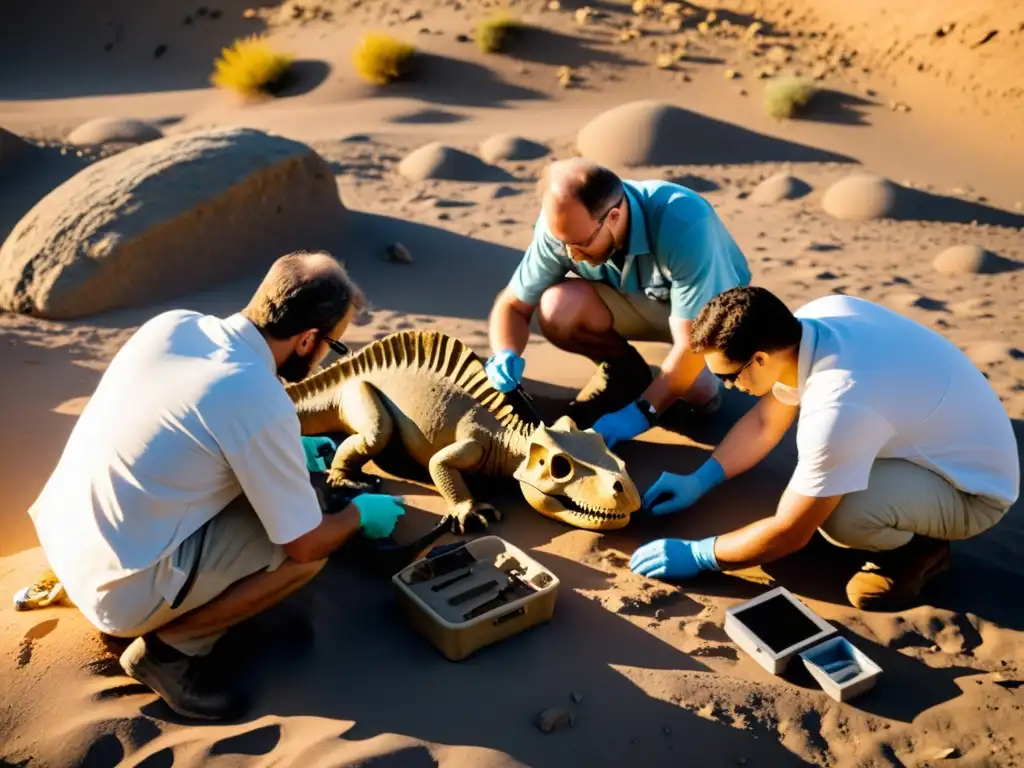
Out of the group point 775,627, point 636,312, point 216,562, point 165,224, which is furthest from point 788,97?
point 216,562

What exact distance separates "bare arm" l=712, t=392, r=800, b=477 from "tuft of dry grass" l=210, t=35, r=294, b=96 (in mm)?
11686

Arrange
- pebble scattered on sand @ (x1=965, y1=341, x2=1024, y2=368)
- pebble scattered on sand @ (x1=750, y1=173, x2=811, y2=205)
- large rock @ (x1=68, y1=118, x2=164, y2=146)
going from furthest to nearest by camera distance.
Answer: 1. large rock @ (x1=68, y1=118, x2=164, y2=146)
2. pebble scattered on sand @ (x1=750, y1=173, x2=811, y2=205)
3. pebble scattered on sand @ (x1=965, y1=341, x2=1024, y2=368)

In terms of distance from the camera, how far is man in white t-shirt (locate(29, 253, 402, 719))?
122 inches

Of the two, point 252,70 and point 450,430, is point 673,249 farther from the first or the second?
point 252,70

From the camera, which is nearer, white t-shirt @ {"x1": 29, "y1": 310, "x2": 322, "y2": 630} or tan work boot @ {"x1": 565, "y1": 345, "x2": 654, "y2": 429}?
white t-shirt @ {"x1": 29, "y1": 310, "x2": 322, "y2": 630}

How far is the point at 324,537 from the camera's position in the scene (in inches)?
135

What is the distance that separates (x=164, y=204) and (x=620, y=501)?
473 centimetres

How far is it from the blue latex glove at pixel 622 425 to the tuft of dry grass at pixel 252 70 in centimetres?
1112

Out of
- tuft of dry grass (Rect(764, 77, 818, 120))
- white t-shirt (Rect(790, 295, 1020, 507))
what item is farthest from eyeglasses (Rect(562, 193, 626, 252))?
tuft of dry grass (Rect(764, 77, 818, 120))

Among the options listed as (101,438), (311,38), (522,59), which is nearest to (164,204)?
(101,438)

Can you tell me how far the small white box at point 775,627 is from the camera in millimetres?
3568

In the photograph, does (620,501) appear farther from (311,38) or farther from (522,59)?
(311,38)

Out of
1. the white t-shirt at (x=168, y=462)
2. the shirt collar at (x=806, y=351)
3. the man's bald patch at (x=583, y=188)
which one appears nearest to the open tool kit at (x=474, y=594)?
the white t-shirt at (x=168, y=462)

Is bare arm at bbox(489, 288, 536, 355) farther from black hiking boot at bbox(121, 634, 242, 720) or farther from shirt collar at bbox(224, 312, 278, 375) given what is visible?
black hiking boot at bbox(121, 634, 242, 720)
